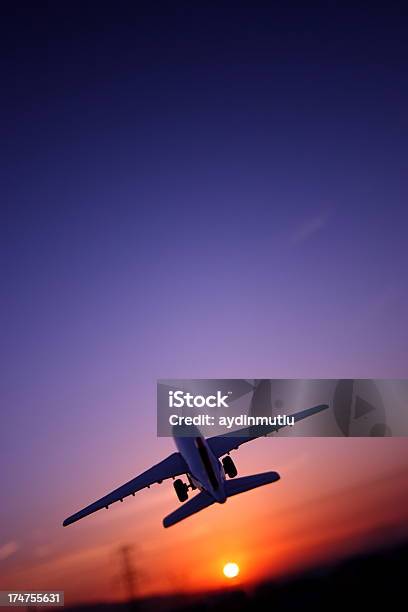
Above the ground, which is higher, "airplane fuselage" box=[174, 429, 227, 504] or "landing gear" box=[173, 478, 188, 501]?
"landing gear" box=[173, 478, 188, 501]

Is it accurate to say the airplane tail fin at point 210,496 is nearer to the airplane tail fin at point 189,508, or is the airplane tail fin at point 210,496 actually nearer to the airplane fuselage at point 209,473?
the airplane tail fin at point 189,508

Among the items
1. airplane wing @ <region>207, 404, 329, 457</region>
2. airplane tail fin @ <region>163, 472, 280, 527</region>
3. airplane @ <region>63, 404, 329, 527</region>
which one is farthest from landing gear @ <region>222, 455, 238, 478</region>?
airplane tail fin @ <region>163, 472, 280, 527</region>

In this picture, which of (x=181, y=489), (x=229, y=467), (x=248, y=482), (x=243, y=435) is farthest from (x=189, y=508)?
(x=243, y=435)

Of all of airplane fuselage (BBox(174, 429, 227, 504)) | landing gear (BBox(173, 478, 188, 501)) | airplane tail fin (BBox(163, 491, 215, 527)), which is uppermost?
landing gear (BBox(173, 478, 188, 501))

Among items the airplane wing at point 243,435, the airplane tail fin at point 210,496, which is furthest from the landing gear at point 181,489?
the airplane tail fin at point 210,496

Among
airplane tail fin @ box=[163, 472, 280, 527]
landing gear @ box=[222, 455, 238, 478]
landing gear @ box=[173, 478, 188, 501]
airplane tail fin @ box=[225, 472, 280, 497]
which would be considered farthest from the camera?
landing gear @ box=[173, 478, 188, 501]

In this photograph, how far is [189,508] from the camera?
34.9 metres

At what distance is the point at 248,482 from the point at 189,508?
184 inches

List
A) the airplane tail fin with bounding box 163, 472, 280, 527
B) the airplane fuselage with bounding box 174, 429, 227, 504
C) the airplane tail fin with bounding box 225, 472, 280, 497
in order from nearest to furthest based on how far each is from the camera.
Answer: the airplane tail fin with bounding box 225, 472, 280, 497 → the airplane tail fin with bounding box 163, 472, 280, 527 → the airplane fuselage with bounding box 174, 429, 227, 504

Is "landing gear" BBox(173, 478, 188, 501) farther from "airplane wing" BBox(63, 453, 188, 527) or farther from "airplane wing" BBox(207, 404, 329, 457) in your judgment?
"airplane wing" BBox(207, 404, 329, 457)

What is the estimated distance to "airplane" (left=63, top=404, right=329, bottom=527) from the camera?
34656 millimetres

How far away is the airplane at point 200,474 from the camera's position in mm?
34656

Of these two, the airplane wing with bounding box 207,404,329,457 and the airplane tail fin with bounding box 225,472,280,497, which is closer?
the airplane tail fin with bounding box 225,472,280,497

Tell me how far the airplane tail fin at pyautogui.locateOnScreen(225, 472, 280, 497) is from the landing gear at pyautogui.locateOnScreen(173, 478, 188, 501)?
11701mm
